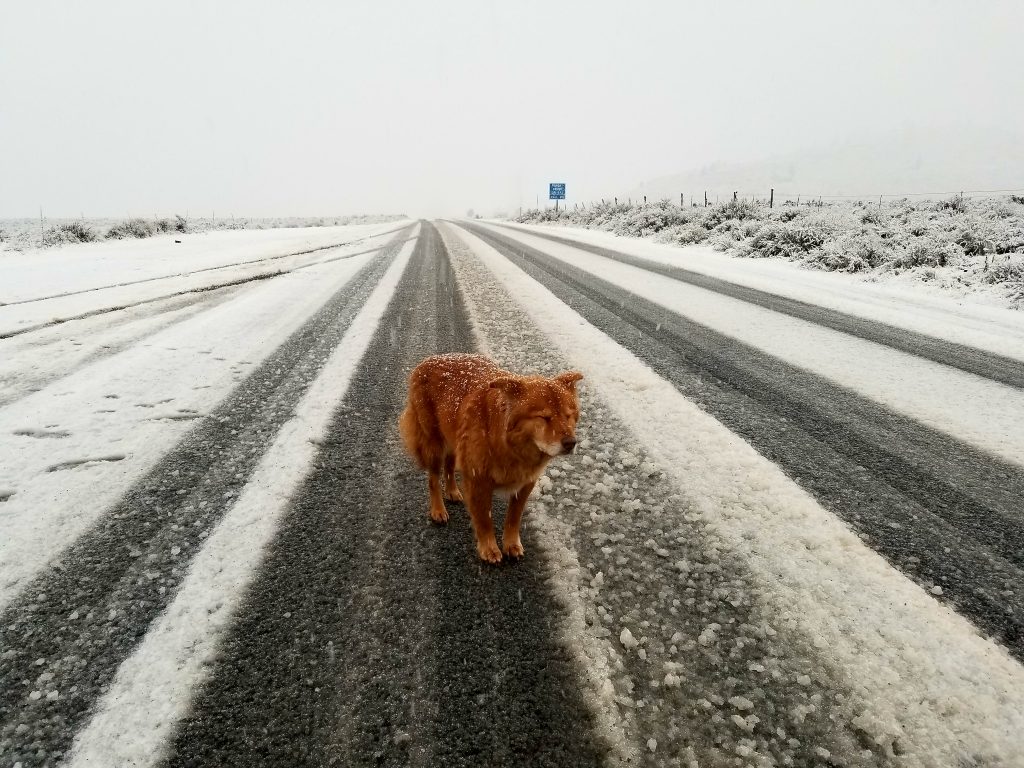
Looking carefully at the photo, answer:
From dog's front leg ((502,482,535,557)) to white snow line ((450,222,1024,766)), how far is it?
3.99ft

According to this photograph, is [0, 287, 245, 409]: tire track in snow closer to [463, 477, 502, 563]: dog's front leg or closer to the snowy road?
the snowy road

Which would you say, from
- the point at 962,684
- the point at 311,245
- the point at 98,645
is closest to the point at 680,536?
the point at 962,684

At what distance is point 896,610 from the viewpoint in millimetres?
2326

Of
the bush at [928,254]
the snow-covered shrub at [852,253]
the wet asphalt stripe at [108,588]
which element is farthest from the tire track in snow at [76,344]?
the bush at [928,254]

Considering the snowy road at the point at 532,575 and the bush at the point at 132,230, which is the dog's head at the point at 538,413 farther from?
the bush at the point at 132,230

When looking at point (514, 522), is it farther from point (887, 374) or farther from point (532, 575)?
point (887, 374)

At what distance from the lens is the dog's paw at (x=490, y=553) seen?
271cm

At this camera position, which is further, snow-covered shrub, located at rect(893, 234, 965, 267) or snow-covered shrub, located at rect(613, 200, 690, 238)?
snow-covered shrub, located at rect(613, 200, 690, 238)

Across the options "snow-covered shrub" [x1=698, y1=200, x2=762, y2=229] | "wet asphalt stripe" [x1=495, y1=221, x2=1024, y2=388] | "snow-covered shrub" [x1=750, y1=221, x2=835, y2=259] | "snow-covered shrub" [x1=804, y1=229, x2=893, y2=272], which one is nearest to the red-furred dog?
"wet asphalt stripe" [x1=495, y1=221, x2=1024, y2=388]

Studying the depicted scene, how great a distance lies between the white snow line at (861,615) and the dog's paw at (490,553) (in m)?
1.34

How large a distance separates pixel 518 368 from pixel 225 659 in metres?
3.89

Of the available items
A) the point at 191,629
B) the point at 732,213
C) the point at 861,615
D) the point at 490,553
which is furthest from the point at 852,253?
the point at 191,629

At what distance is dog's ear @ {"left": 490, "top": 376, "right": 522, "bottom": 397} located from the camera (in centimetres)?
251

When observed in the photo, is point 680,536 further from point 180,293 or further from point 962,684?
point 180,293
